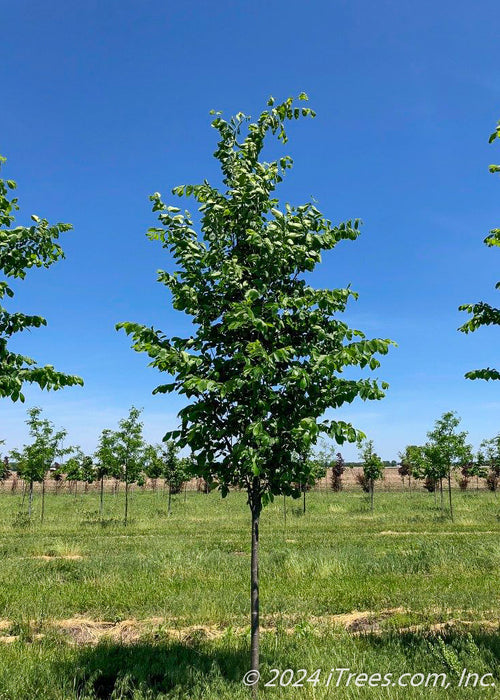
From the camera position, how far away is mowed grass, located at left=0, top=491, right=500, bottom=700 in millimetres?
6461

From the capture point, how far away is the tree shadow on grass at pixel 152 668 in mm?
6121

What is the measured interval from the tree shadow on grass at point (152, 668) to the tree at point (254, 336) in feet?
3.00

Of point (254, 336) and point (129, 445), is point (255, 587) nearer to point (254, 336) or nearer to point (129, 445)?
point (254, 336)

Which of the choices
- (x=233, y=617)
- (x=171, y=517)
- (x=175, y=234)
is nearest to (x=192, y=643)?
(x=233, y=617)

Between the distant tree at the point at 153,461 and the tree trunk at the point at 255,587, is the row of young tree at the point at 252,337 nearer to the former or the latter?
the tree trunk at the point at 255,587

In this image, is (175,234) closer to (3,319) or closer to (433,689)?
(3,319)

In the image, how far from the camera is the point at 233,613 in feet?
31.3

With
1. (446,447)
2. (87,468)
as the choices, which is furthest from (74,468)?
(446,447)

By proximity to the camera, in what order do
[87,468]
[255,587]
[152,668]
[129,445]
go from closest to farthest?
1. [255,587]
2. [152,668]
3. [129,445]
4. [87,468]

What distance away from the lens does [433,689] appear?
595 centimetres

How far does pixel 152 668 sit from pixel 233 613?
10.0ft

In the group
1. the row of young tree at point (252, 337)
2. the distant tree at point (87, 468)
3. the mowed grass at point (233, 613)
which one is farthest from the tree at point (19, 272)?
the distant tree at point (87, 468)

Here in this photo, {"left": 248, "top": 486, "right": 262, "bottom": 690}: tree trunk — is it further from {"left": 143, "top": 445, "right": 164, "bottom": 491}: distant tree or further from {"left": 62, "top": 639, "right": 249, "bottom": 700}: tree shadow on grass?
{"left": 143, "top": 445, "right": 164, "bottom": 491}: distant tree

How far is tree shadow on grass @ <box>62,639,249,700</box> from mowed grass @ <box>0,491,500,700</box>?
0.07 ft
